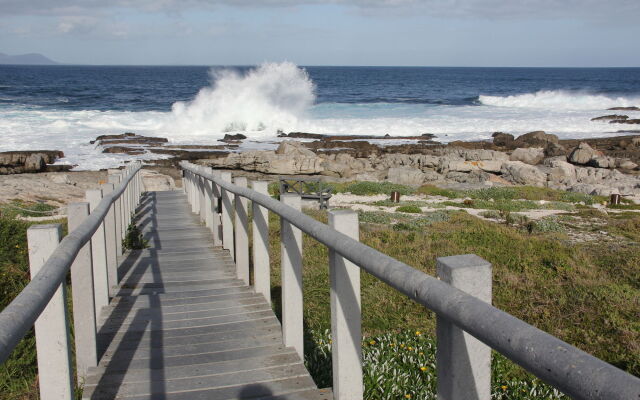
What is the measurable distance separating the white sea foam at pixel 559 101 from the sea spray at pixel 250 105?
30.6 meters

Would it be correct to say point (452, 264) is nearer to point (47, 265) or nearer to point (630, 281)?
point (47, 265)

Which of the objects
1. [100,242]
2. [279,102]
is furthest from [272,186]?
[279,102]

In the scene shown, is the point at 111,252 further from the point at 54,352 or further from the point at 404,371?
the point at 54,352

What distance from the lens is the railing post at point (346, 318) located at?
9.59 ft

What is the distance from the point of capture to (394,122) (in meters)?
55.9

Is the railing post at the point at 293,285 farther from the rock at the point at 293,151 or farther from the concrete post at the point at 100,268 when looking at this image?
the rock at the point at 293,151

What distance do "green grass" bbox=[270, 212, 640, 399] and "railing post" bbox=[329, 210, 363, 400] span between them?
47.0 inches

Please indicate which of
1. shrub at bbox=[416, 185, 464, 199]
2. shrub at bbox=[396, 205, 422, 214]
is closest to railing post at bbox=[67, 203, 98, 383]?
shrub at bbox=[396, 205, 422, 214]

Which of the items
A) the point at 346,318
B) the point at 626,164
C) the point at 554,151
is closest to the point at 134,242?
the point at 346,318

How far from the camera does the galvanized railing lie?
1922mm

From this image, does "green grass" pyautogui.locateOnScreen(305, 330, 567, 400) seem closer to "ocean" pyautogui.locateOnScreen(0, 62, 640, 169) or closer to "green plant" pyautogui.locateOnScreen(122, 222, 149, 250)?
"green plant" pyautogui.locateOnScreen(122, 222, 149, 250)

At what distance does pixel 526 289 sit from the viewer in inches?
304

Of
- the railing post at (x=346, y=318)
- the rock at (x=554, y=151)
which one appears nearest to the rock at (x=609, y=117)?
the rock at (x=554, y=151)

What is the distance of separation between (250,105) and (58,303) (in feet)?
184
